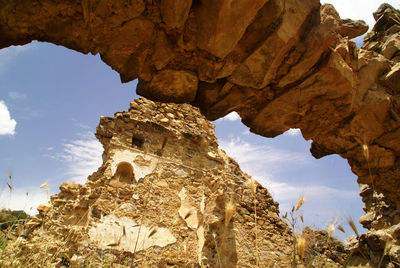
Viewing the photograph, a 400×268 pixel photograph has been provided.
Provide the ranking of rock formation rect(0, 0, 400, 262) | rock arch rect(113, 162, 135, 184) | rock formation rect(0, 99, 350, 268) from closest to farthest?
rock formation rect(0, 0, 400, 262)
rock formation rect(0, 99, 350, 268)
rock arch rect(113, 162, 135, 184)

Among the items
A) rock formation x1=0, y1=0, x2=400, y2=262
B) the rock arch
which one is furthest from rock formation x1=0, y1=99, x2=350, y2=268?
rock formation x1=0, y1=0, x2=400, y2=262

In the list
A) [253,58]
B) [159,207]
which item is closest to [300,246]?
[253,58]

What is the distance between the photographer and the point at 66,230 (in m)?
5.41

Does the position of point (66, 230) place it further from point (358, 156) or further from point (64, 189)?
point (358, 156)

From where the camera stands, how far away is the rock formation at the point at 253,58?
1929 mm

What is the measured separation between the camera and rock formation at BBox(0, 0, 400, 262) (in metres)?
1.93

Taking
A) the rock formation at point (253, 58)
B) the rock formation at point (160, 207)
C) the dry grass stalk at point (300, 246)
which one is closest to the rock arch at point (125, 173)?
the rock formation at point (160, 207)

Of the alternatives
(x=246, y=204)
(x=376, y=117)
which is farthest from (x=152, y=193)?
(x=376, y=117)

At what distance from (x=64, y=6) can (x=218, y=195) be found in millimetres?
4669

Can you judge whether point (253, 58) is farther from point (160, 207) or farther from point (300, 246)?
point (160, 207)

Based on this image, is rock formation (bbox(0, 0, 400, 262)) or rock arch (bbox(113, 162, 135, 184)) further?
rock arch (bbox(113, 162, 135, 184))

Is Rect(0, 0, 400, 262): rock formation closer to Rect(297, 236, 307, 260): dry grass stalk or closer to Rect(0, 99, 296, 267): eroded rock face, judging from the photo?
Rect(297, 236, 307, 260): dry grass stalk

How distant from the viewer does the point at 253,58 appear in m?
2.42

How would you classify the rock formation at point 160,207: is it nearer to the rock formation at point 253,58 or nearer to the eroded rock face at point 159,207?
the eroded rock face at point 159,207
